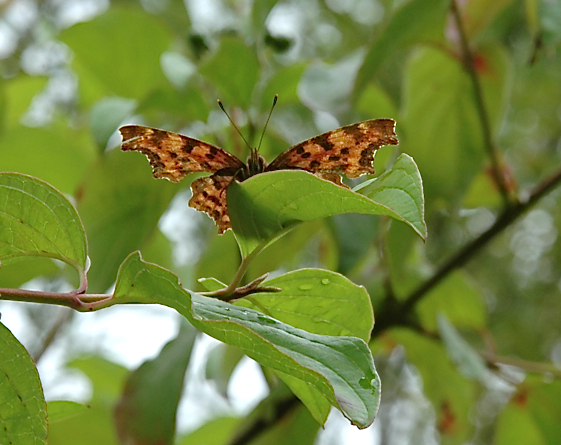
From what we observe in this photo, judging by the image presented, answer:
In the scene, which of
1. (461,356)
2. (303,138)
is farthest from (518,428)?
(303,138)

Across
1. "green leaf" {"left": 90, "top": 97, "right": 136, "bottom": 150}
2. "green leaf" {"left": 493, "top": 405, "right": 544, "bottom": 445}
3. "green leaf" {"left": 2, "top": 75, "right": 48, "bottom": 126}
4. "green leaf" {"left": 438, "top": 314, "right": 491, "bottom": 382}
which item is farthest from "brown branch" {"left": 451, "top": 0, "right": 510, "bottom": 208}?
"green leaf" {"left": 2, "top": 75, "right": 48, "bottom": 126}

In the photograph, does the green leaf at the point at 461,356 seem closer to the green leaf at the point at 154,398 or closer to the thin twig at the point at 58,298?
the green leaf at the point at 154,398

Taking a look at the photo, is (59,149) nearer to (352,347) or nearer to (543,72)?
(352,347)

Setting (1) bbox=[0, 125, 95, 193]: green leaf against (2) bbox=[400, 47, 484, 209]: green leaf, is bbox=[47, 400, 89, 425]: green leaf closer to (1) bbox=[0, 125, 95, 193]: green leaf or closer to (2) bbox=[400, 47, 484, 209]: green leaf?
(1) bbox=[0, 125, 95, 193]: green leaf

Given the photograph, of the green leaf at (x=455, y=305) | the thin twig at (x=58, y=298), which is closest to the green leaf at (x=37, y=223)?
the thin twig at (x=58, y=298)

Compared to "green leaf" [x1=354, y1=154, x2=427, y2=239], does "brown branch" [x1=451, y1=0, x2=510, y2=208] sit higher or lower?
→ lower
